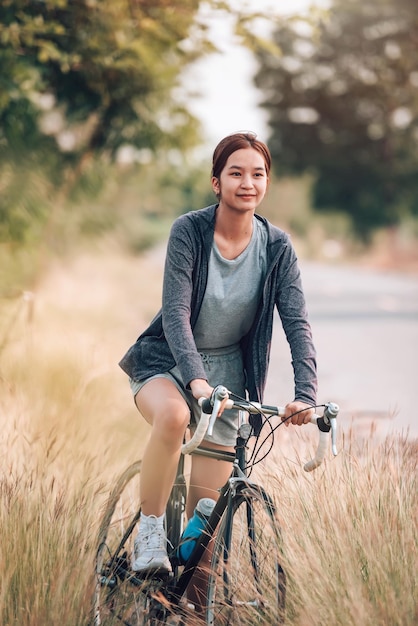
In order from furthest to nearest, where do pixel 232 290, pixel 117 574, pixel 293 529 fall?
1. pixel 117 574
2. pixel 232 290
3. pixel 293 529

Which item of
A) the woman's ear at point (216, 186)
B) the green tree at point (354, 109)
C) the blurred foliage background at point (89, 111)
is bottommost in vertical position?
the woman's ear at point (216, 186)

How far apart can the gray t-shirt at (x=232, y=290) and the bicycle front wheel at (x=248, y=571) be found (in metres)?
0.62

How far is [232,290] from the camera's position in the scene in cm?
357

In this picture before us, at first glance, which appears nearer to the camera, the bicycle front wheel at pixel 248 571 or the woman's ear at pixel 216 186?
the bicycle front wheel at pixel 248 571

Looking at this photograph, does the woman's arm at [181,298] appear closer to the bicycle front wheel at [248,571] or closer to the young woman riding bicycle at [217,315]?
the young woman riding bicycle at [217,315]

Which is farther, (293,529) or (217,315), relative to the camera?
(217,315)

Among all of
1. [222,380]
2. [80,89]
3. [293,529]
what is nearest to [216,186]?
[222,380]

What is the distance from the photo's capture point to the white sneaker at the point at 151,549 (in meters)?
3.50

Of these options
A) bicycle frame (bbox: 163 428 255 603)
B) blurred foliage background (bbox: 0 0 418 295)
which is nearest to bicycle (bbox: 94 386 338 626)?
bicycle frame (bbox: 163 428 255 603)

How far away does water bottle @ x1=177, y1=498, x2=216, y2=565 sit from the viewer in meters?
3.67

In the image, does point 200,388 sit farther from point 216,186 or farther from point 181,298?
point 216,186

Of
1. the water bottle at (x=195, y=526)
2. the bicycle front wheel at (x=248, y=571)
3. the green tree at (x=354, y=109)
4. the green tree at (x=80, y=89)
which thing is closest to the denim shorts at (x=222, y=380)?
the water bottle at (x=195, y=526)

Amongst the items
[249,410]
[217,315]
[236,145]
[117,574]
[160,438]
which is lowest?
[117,574]

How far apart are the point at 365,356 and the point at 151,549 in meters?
8.94
